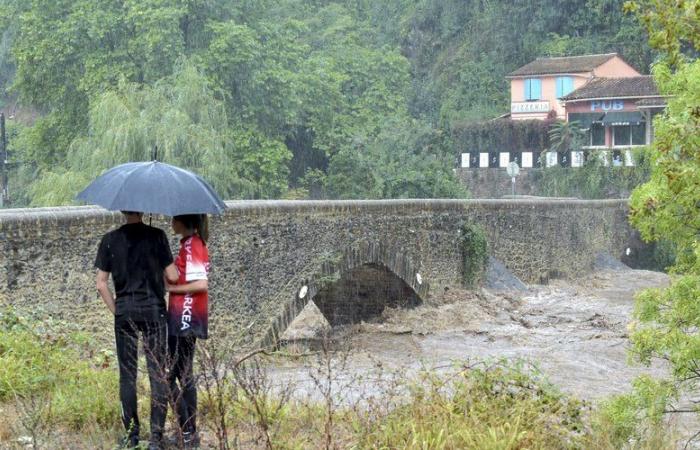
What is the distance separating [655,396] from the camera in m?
7.31

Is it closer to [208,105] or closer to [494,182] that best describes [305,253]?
[208,105]

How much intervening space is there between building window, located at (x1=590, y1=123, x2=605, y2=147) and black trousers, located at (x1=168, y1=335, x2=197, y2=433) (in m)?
43.8

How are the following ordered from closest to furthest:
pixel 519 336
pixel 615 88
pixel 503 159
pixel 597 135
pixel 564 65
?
pixel 519 336 → pixel 615 88 → pixel 597 135 → pixel 503 159 → pixel 564 65

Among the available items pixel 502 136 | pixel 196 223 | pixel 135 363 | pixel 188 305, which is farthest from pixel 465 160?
pixel 135 363

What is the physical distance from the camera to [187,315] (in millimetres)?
6355

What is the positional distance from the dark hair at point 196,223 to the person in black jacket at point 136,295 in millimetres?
182

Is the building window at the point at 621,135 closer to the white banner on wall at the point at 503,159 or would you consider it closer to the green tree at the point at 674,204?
the white banner on wall at the point at 503,159

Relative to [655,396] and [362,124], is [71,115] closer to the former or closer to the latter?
[362,124]

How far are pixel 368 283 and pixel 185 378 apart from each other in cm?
1389

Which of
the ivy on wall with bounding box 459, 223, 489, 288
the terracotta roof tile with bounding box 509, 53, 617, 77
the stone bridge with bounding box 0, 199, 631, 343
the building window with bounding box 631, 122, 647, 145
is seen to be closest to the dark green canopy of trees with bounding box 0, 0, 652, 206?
the stone bridge with bounding box 0, 199, 631, 343

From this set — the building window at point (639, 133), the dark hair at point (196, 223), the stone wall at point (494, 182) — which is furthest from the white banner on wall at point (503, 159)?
the dark hair at point (196, 223)

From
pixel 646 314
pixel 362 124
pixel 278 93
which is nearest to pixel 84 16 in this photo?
pixel 278 93

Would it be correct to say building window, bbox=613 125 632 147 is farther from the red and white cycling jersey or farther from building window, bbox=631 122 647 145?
the red and white cycling jersey

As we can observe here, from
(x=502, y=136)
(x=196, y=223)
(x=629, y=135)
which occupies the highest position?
(x=502, y=136)
